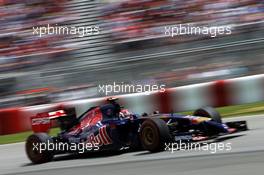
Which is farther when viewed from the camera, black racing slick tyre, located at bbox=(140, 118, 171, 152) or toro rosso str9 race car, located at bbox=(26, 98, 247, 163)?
toro rosso str9 race car, located at bbox=(26, 98, 247, 163)

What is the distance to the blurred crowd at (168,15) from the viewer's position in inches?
557

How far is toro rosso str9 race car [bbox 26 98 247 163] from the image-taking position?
760 centimetres

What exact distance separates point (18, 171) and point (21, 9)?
340 inches

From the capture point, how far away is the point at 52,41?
1541 cm

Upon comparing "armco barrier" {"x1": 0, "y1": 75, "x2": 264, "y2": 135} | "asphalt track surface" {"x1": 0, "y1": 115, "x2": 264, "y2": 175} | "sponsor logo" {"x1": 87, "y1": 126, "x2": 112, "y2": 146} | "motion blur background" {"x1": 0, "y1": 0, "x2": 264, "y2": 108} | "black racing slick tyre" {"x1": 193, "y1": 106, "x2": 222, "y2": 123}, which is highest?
"motion blur background" {"x1": 0, "y1": 0, "x2": 264, "y2": 108}

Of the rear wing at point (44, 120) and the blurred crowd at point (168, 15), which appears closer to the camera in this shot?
the rear wing at point (44, 120)

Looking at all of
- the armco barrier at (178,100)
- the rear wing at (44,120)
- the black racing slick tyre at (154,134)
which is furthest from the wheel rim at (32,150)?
the armco barrier at (178,100)

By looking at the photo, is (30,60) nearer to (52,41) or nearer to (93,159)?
(52,41)

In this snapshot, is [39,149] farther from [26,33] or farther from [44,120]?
[26,33]

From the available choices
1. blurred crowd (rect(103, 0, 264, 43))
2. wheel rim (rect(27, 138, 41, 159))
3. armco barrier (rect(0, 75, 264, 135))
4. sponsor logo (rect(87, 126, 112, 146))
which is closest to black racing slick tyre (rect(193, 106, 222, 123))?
sponsor logo (rect(87, 126, 112, 146))

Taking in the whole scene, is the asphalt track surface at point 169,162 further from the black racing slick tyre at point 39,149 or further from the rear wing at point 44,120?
the rear wing at point 44,120

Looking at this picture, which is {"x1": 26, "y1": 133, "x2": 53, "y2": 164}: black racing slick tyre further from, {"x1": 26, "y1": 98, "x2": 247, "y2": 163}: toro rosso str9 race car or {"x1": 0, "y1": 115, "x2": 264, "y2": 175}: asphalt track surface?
{"x1": 0, "y1": 115, "x2": 264, "y2": 175}: asphalt track surface

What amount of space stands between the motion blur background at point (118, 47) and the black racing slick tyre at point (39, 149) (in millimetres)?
5217

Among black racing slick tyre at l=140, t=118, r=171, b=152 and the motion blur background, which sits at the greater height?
the motion blur background
